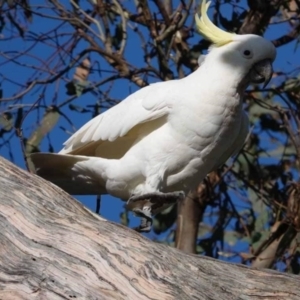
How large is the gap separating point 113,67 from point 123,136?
103 centimetres

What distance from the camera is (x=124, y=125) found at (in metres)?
3.42

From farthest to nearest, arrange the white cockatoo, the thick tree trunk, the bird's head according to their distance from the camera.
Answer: the bird's head
the white cockatoo
the thick tree trunk

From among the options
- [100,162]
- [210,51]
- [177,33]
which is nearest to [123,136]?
[100,162]

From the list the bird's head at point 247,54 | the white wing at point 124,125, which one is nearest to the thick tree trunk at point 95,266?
the white wing at point 124,125

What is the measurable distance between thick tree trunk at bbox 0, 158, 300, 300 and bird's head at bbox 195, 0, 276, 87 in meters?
0.99

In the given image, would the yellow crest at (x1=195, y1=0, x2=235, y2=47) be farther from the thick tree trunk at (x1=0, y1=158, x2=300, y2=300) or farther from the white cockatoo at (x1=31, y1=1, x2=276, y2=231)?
the thick tree trunk at (x1=0, y1=158, x2=300, y2=300)

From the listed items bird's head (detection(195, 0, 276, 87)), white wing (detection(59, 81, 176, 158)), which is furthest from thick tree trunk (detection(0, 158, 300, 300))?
bird's head (detection(195, 0, 276, 87))

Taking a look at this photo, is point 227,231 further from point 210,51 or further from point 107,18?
point 210,51

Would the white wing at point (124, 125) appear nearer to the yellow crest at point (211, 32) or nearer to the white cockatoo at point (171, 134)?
the white cockatoo at point (171, 134)

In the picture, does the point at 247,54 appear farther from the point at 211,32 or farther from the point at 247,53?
the point at 211,32

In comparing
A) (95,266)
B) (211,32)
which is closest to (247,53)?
(211,32)

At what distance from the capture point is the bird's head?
3475 millimetres

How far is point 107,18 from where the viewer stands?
4621mm

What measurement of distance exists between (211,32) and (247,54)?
0.17m
